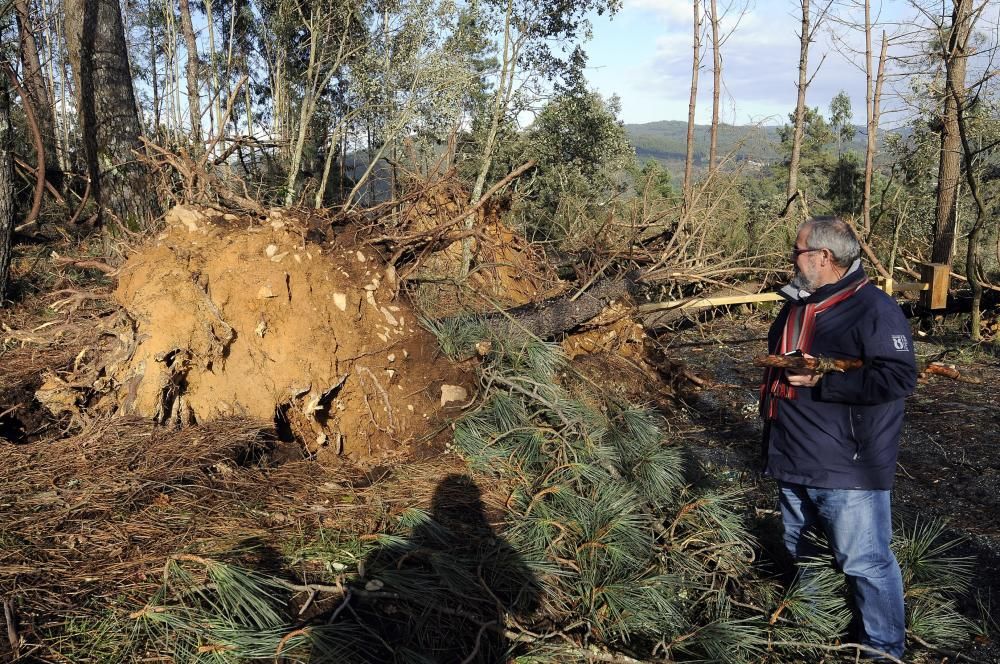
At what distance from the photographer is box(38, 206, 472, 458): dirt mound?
11.1ft

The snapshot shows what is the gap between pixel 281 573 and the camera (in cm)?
238

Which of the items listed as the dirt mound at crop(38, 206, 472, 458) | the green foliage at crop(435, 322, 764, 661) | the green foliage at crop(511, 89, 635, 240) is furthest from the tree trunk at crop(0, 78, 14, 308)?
the green foliage at crop(511, 89, 635, 240)

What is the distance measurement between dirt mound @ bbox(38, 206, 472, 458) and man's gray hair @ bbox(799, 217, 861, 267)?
2.26 meters

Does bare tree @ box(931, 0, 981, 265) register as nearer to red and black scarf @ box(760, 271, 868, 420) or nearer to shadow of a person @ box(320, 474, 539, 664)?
red and black scarf @ box(760, 271, 868, 420)

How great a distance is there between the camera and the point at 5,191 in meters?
5.91

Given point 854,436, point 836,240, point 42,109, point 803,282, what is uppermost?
point 42,109

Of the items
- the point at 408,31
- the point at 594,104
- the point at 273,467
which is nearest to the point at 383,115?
the point at 408,31

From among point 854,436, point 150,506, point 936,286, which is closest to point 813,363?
point 854,436

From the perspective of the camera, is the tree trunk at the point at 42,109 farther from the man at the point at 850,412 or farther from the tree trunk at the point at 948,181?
the tree trunk at the point at 948,181

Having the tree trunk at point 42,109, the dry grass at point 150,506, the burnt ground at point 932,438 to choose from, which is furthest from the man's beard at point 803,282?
the tree trunk at point 42,109

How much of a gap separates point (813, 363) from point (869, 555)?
714 millimetres

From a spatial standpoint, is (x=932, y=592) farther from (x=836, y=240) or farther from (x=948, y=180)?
(x=948, y=180)

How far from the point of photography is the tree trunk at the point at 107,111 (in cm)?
720

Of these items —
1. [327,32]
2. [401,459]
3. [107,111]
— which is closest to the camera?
[401,459]
